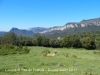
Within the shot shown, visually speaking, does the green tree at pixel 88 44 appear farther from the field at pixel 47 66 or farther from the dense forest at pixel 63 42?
the field at pixel 47 66

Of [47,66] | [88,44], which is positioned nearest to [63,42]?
[88,44]

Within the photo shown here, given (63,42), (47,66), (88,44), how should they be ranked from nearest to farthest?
1. (47,66)
2. (88,44)
3. (63,42)

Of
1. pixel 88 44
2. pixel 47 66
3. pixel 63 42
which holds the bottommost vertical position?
pixel 47 66

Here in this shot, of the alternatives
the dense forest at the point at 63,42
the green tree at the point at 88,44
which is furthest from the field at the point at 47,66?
the green tree at the point at 88,44

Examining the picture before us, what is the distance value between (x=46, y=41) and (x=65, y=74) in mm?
83922

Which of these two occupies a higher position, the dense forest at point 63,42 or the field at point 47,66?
the dense forest at point 63,42

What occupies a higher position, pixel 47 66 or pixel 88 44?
pixel 88 44

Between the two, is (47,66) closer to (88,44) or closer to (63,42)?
(88,44)

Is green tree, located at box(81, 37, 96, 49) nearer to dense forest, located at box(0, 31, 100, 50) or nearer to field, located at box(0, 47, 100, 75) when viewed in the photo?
dense forest, located at box(0, 31, 100, 50)

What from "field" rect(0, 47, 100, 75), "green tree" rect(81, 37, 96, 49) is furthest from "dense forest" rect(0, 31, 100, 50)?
"field" rect(0, 47, 100, 75)

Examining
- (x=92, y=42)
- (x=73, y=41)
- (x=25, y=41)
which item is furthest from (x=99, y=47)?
(x=25, y=41)

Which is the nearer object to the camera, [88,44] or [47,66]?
[47,66]

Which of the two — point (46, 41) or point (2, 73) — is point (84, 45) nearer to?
point (46, 41)

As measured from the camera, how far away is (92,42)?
296ft
